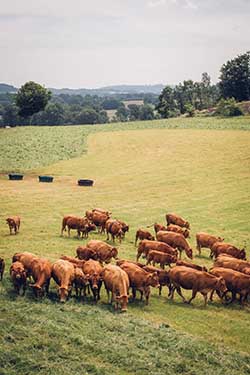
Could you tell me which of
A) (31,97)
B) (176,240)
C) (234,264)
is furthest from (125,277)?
(31,97)

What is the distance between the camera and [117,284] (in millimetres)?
17203

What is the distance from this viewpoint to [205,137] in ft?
226

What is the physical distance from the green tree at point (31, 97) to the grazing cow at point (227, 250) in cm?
7924

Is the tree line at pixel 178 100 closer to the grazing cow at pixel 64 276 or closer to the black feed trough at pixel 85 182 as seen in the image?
the black feed trough at pixel 85 182

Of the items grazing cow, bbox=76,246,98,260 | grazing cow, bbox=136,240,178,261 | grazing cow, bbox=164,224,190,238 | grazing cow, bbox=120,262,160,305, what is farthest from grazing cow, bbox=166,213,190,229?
grazing cow, bbox=120,262,160,305

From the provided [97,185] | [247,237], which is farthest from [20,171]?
[247,237]

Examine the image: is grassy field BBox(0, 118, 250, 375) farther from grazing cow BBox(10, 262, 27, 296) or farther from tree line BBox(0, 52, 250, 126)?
tree line BBox(0, 52, 250, 126)

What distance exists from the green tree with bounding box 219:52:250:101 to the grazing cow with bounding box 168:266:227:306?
106035mm

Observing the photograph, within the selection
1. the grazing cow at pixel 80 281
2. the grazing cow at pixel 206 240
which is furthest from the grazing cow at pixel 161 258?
the grazing cow at pixel 80 281

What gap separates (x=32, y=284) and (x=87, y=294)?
6.68 ft

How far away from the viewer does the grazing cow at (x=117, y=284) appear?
16875 mm

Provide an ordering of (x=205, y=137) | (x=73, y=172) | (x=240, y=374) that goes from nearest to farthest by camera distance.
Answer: (x=240, y=374), (x=73, y=172), (x=205, y=137)

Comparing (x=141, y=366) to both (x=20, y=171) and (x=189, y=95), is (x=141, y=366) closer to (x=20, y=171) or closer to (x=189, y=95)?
(x=20, y=171)

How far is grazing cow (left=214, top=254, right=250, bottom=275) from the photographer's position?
1945 cm
